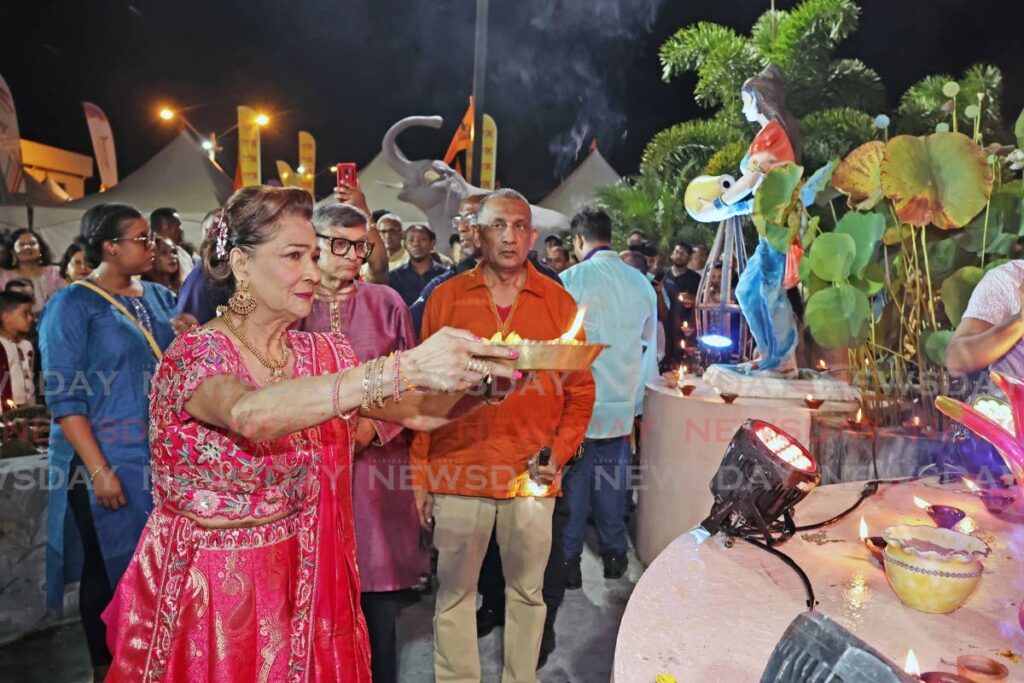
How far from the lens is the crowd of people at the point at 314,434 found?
5.04 feet

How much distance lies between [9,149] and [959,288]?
30.7ft

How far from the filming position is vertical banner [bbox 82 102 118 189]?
1337 centimetres

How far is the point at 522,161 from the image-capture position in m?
17.6

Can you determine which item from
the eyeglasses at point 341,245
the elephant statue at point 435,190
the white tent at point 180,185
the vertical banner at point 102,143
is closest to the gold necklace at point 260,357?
the eyeglasses at point 341,245

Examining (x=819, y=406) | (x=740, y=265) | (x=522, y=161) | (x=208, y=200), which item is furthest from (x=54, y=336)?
(x=522, y=161)

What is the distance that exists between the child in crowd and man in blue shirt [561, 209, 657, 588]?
125 inches

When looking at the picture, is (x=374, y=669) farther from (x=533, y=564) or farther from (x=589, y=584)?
(x=589, y=584)

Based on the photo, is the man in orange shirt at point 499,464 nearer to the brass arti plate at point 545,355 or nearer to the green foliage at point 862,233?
the brass arti plate at point 545,355

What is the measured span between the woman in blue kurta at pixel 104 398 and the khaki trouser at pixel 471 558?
1161 millimetres

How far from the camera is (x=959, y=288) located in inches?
147

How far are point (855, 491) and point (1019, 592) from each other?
704 millimetres

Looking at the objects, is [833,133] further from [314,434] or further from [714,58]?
[314,434]

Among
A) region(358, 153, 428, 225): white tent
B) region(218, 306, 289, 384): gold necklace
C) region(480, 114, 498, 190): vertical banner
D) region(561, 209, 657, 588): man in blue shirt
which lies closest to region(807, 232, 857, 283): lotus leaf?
region(561, 209, 657, 588): man in blue shirt

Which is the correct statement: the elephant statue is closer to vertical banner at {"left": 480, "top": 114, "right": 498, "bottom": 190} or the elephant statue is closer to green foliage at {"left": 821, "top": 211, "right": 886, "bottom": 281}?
vertical banner at {"left": 480, "top": 114, "right": 498, "bottom": 190}
